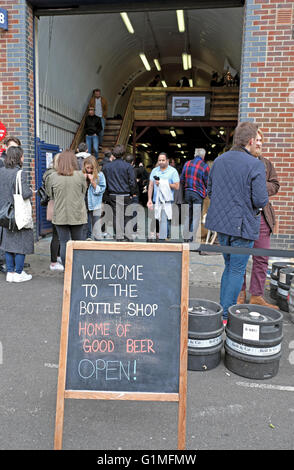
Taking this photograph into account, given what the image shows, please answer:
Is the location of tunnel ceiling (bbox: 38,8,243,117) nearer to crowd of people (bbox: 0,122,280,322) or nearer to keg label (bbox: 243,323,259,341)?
crowd of people (bbox: 0,122,280,322)

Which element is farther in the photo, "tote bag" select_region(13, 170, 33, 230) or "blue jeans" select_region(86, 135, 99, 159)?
"blue jeans" select_region(86, 135, 99, 159)

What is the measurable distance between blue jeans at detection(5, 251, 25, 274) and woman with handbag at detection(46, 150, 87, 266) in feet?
2.50

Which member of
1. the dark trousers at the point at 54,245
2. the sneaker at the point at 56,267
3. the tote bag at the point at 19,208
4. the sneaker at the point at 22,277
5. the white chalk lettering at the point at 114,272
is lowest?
the sneaker at the point at 22,277

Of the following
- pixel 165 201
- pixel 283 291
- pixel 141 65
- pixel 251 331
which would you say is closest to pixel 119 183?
pixel 165 201

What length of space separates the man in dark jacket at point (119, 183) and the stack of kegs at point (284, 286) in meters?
3.51

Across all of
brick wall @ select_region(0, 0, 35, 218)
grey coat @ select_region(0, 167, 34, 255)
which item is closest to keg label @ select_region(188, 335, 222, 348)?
grey coat @ select_region(0, 167, 34, 255)

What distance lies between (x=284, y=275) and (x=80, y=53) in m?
10.9

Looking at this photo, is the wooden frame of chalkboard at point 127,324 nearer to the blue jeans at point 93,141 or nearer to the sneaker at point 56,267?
the sneaker at point 56,267

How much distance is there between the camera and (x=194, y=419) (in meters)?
2.68

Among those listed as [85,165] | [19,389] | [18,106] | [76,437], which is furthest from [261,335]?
[18,106]

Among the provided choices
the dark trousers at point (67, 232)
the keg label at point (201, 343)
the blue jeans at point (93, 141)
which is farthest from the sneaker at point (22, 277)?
the blue jeans at point (93, 141)

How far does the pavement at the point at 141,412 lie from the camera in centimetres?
245

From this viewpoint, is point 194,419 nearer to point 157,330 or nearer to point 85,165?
point 157,330

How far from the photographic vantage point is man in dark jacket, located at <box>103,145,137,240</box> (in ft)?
23.9
